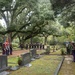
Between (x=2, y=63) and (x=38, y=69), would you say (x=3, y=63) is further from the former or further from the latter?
(x=38, y=69)

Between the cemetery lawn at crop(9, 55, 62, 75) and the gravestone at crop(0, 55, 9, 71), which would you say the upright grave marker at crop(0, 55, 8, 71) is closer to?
the gravestone at crop(0, 55, 9, 71)

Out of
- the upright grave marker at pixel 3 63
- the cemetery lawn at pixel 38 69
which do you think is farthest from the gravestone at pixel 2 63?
the cemetery lawn at pixel 38 69

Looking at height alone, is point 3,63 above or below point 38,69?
above

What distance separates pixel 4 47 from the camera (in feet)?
66.0

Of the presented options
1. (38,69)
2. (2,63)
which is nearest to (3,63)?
(2,63)

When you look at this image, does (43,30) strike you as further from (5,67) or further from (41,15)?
(5,67)

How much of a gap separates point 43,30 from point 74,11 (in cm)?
1702

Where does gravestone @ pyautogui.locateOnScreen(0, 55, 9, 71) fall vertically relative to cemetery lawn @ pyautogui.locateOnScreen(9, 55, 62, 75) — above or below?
above

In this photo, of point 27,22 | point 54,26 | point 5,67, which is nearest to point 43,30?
point 54,26

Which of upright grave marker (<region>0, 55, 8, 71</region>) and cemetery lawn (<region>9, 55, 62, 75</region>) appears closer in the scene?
cemetery lawn (<region>9, 55, 62, 75</region>)

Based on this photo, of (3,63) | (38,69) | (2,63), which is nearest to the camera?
(2,63)

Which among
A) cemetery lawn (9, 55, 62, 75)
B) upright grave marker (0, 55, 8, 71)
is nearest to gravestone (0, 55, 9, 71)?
upright grave marker (0, 55, 8, 71)

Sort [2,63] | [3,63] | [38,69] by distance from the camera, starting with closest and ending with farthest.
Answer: [2,63] < [3,63] < [38,69]

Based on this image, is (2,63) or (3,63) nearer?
(2,63)
